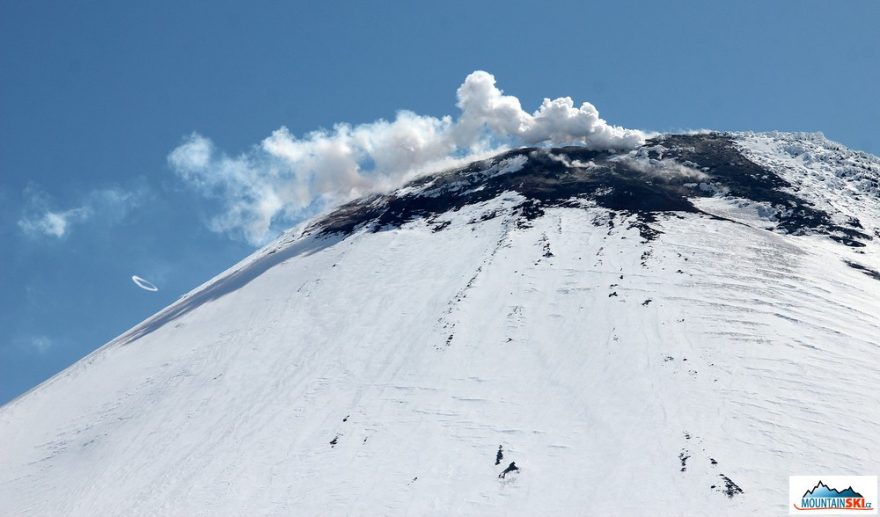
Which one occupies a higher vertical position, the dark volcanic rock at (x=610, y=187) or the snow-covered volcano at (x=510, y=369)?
the dark volcanic rock at (x=610, y=187)

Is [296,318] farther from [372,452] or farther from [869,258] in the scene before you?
[869,258]

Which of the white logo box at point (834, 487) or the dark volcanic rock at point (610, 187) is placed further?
the dark volcanic rock at point (610, 187)

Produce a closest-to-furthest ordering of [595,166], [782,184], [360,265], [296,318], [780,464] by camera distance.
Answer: [780,464] → [296,318] → [360,265] → [782,184] → [595,166]

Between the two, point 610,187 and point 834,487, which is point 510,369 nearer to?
point 834,487

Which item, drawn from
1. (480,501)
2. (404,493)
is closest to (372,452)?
(404,493)

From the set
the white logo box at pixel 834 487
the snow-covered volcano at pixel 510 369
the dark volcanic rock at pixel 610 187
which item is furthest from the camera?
the dark volcanic rock at pixel 610 187

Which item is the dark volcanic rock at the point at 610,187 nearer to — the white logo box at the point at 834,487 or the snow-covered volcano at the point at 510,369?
the snow-covered volcano at the point at 510,369

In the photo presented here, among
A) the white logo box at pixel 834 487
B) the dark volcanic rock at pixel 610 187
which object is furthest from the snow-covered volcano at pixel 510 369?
the white logo box at pixel 834 487

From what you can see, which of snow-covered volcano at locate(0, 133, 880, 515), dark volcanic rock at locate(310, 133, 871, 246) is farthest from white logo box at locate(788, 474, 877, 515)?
dark volcanic rock at locate(310, 133, 871, 246)

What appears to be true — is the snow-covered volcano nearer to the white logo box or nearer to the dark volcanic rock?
the dark volcanic rock
